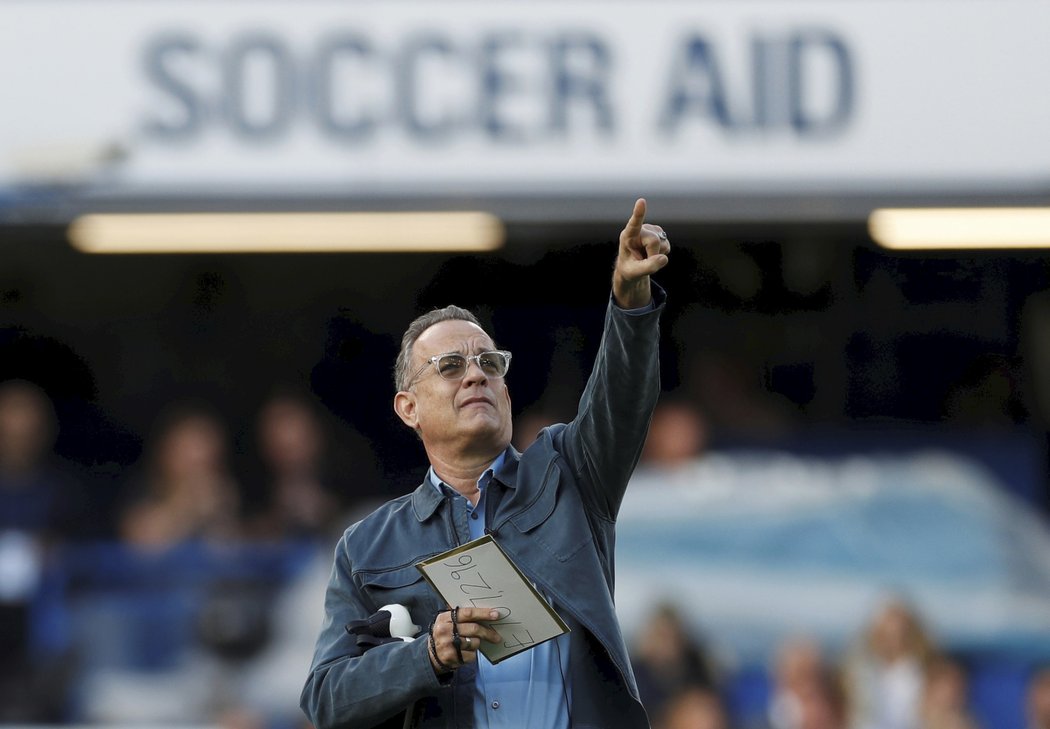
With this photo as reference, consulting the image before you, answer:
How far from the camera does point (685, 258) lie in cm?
838

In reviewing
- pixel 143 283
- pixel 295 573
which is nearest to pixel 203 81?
pixel 143 283

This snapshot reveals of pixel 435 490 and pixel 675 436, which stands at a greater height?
pixel 435 490

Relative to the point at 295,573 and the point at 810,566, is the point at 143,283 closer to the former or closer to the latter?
the point at 295,573

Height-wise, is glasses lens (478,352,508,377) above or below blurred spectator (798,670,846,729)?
above

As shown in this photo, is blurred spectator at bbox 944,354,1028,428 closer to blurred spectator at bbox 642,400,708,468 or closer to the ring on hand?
blurred spectator at bbox 642,400,708,468

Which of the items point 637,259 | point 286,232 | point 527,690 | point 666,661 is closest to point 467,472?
point 527,690

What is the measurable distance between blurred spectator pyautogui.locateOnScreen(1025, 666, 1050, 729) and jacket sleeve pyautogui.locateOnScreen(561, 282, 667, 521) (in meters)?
5.39

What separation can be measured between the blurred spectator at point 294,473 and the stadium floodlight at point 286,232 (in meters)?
0.90

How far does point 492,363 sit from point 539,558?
1.47 ft

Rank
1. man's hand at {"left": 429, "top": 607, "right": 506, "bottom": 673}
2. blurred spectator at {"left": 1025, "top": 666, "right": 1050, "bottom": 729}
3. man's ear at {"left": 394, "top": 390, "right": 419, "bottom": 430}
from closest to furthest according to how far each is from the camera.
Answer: man's hand at {"left": 429, "top": 607, "right": 506, "bottom": 673} < man's ear at {"left": 394, "top": 390, "right": 419, "bottom": 430} < blurred spectator at {"left": 1025, "top": 666, "right": 1050, "bottom": 729}

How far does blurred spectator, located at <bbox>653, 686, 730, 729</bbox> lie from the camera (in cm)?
809

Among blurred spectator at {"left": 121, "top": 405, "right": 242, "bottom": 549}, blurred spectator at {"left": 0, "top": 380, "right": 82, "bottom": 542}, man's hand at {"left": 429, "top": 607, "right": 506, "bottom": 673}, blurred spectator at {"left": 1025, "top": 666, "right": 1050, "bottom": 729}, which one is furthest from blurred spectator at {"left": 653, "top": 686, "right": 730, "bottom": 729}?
man's hand at {"left": 429, "top": 607, "right": 506, "bottom": 673}

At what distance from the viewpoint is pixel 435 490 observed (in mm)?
3428

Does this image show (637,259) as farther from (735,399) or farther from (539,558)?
(735,399)
